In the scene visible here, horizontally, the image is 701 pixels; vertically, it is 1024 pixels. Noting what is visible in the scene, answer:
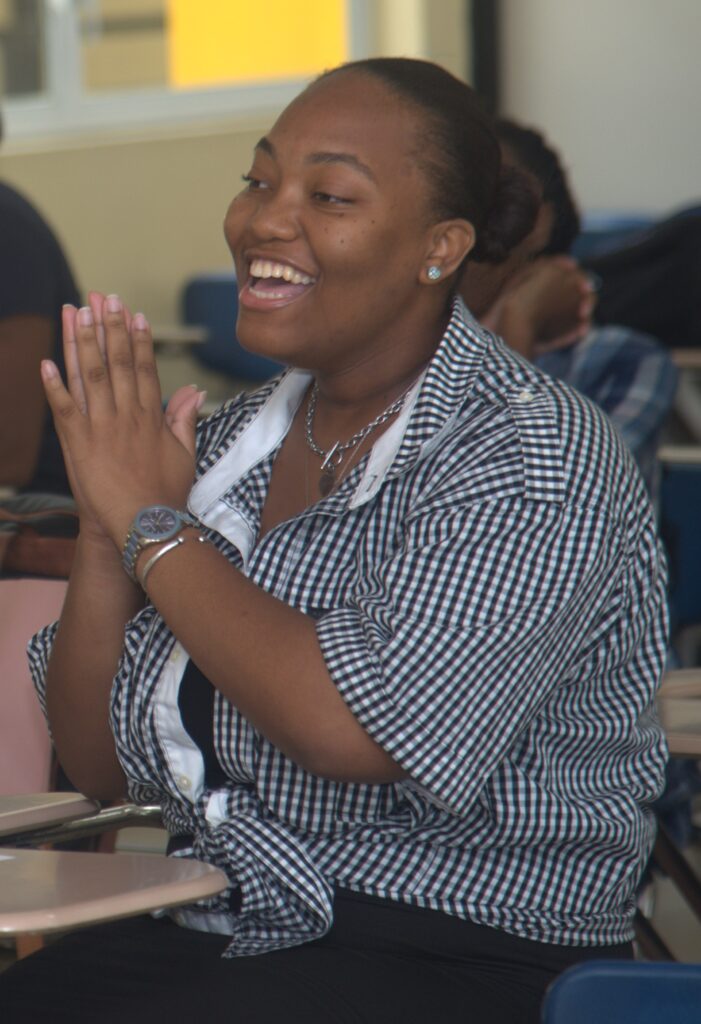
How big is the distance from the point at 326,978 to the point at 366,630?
31 cm

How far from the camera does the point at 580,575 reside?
139cm

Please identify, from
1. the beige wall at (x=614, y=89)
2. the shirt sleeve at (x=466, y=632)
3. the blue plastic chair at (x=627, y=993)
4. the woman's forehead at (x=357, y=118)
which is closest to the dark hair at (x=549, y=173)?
the woman's forehead at (x=357, y=118)

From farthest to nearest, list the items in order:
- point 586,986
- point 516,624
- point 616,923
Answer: point 616,923 → point 516,624 → point 586,986

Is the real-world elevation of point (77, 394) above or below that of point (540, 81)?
above

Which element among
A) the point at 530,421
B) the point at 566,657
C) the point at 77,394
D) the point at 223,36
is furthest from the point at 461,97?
the point at 223,36

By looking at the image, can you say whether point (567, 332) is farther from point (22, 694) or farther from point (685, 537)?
point (22, 694)

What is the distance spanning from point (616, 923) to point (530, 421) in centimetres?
50

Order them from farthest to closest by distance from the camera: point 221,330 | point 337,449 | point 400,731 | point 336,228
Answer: point 221,330 → point 337,449 → point 336,228 → point 400,731

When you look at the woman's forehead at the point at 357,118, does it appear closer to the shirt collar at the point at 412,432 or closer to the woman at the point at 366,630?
the woman at the point at 366,630

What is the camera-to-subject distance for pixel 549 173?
241 centimetres

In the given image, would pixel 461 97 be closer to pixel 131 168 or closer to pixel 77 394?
pixel 77 394

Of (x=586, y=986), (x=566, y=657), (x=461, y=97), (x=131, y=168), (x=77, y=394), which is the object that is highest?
(x=461, y=97)

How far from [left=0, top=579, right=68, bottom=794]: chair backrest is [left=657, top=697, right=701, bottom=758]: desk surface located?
30.1 inches

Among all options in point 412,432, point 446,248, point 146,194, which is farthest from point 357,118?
point 146,194
